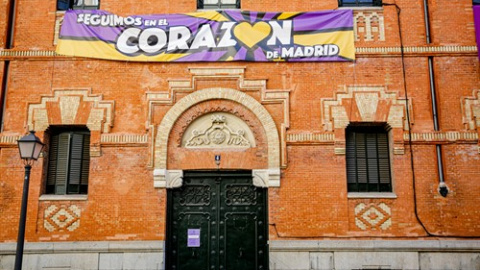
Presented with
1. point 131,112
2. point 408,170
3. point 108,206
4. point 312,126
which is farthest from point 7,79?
point 408,170

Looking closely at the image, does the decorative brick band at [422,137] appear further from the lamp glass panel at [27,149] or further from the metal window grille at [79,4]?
the metal window grille at [79,4]

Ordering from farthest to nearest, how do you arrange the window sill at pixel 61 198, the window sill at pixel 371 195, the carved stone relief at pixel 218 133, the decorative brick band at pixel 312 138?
the carved stone relief at pixel 218 133 < the decorative brick band at pixel 312 138 < the window sill at pixel 61 198 < the window sill at pixel 371 195

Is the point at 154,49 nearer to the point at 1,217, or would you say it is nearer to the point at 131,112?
the point at 131,112

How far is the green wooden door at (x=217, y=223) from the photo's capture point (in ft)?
36.8

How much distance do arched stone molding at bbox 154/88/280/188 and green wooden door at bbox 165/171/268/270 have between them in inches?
17.9

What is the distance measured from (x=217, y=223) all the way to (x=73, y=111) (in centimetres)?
466

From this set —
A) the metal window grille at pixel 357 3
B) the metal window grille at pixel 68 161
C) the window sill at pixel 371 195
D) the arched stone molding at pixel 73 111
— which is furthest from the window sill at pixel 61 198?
the metal window grille at pixel 357 3

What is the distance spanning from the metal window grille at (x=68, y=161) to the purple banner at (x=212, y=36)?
2155 mm

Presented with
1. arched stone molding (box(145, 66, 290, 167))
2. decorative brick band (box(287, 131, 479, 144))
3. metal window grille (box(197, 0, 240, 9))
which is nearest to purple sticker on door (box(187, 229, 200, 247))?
arched stone molding (box(145, 66, 290, 167))

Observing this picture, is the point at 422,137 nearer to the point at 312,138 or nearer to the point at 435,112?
the point at 435,112

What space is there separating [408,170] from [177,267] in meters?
6.15

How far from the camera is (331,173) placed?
1138 centimetres

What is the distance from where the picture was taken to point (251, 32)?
39.8ft

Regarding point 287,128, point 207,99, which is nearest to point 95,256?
point 207,99
